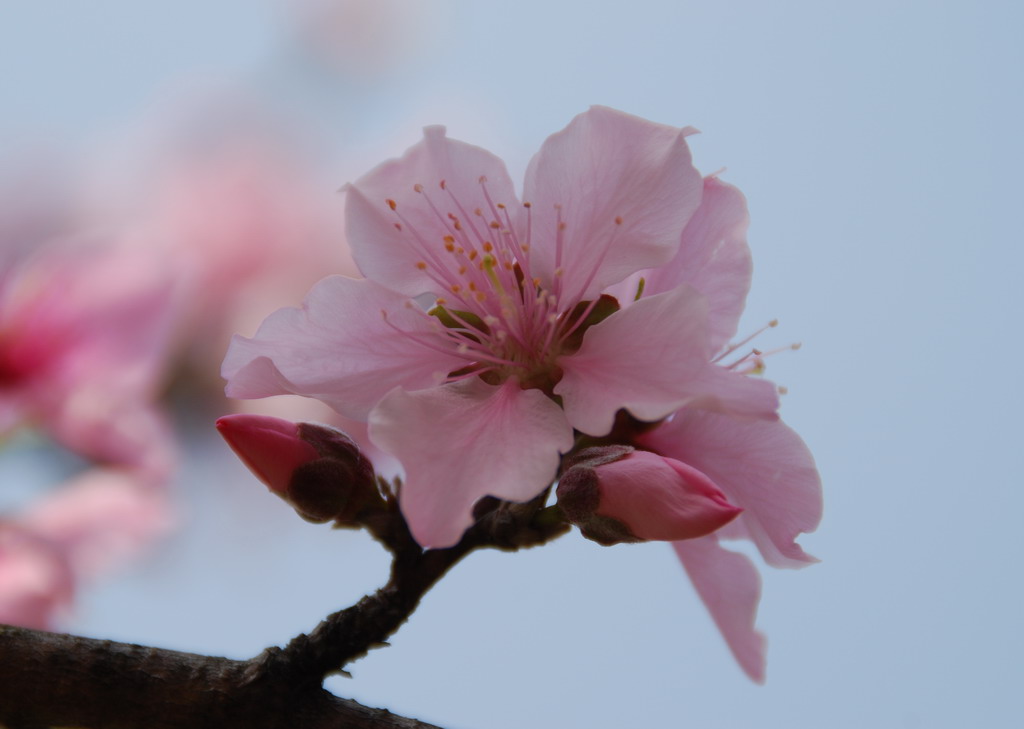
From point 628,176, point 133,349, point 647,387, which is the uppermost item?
point 133,349

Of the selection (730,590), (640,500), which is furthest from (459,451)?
(730,590)

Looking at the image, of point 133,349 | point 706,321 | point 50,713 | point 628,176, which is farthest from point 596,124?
point 133,349

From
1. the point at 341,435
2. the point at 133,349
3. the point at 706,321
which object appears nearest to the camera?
the point at 706,321

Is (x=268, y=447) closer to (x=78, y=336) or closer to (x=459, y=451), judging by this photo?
(x=459, y=451)

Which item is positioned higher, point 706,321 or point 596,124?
point 596,124

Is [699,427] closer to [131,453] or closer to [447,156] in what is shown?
[447,156]

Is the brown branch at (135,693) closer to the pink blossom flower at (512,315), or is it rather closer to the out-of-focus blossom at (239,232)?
the pink blossom flower at (512,315)

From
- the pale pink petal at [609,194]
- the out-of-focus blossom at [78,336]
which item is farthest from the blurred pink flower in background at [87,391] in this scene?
the pale pink petal at [609,194]
